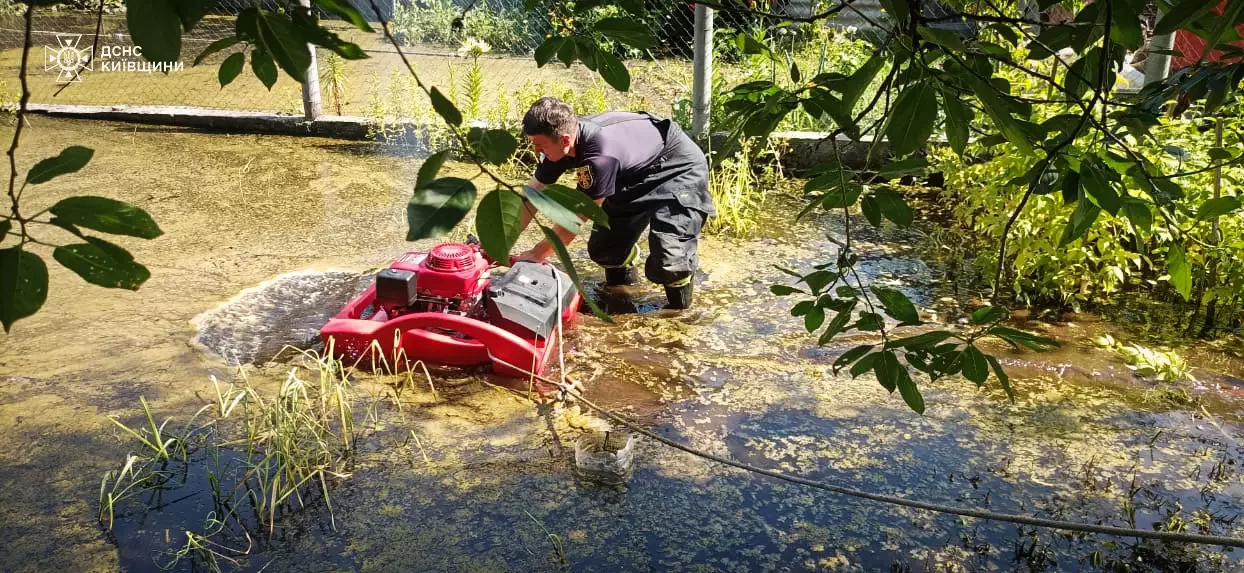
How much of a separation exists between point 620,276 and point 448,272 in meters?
1.31

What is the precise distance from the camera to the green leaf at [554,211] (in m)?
0.93

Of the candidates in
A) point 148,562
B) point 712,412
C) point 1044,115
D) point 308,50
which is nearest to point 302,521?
point 148,562

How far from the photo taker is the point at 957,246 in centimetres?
592

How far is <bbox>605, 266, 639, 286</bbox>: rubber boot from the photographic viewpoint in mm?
5270

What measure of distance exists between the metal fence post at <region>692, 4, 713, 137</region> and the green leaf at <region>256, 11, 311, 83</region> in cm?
575

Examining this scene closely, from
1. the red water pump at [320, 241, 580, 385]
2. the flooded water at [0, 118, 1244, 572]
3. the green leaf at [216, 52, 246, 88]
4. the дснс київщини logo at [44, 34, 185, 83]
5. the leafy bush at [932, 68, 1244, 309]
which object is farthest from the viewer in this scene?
the дснс київщини logo at [44, 34, 185, 83]

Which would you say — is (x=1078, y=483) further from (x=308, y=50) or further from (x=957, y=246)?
(x=308, y=50)

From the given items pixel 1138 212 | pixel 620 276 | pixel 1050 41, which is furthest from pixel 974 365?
pixel 620 276

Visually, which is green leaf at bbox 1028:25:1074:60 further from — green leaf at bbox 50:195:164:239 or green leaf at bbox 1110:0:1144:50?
green leaf at bbox 50:195:164:239

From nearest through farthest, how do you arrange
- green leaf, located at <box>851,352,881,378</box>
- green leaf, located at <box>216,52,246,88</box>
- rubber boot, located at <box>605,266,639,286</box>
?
1. green leaf, located at <box>216,52,246,88</box>
2. green leaf, located at <box>851,352,881,378</box>
3. rubber boot, located at <box>605,266,639,286</box>

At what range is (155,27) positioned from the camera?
98 centimetres

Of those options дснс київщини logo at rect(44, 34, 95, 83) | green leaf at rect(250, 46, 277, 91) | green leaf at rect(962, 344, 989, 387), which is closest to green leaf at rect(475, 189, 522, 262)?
green leaf at rect(250, 46, 277, 91)

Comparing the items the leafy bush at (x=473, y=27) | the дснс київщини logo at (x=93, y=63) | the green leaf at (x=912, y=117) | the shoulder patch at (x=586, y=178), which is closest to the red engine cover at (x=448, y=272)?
the shoulder patch at (x=586, y=178)

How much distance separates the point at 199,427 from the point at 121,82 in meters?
7.99
